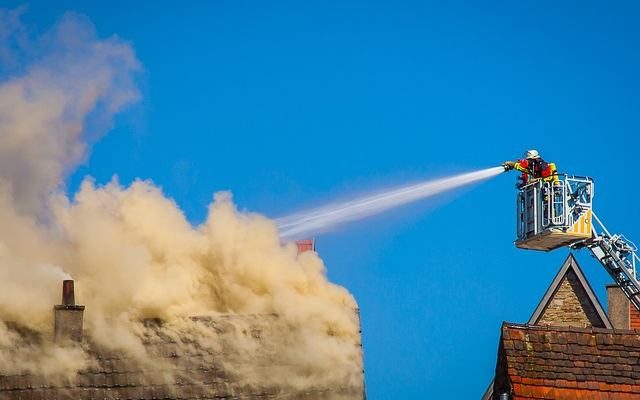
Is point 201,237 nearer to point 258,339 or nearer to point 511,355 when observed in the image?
point 258,339

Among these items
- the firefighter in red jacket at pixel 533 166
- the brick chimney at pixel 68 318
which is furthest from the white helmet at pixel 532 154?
the brick chimney at pixel 68 318

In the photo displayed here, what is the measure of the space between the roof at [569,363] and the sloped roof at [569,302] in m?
11.3

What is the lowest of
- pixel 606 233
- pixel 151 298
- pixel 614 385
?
pixel 614 385

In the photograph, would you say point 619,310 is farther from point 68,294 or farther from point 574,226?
point 68,294

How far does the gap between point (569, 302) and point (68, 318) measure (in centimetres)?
1669

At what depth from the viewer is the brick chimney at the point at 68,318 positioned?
30.4 meters

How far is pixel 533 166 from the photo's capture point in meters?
38.4

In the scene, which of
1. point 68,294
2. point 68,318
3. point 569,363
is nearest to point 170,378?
point 68,318

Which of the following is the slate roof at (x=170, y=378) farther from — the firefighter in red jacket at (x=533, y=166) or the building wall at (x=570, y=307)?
the building wall at (x=570, y=307)

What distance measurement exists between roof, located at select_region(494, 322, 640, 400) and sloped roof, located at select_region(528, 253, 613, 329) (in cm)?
1128

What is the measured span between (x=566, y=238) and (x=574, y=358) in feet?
25.4

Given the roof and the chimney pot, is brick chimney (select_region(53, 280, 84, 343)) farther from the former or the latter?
the roof

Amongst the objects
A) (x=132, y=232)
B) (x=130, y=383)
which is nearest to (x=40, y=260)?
(x=132, y=232)

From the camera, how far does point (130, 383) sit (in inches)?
1196
